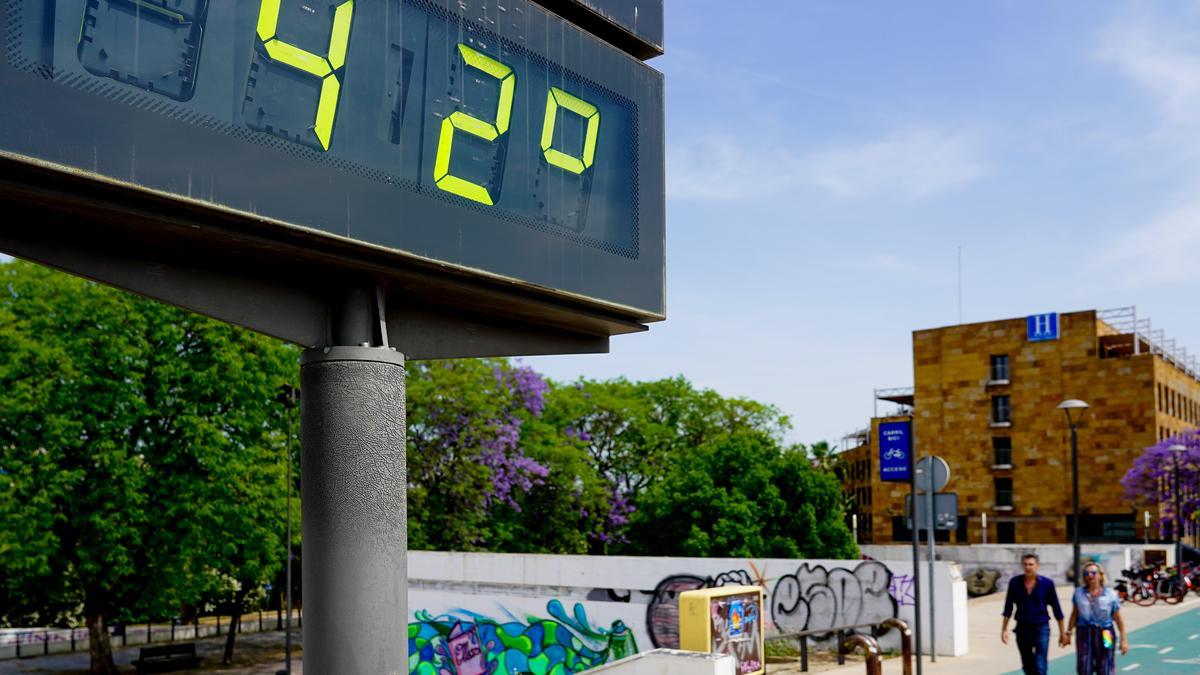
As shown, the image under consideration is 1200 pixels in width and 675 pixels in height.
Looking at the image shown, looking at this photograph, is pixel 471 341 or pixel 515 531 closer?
pixel 471 341

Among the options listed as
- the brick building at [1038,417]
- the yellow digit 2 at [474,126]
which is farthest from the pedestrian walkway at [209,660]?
the brick building at [1038,417]

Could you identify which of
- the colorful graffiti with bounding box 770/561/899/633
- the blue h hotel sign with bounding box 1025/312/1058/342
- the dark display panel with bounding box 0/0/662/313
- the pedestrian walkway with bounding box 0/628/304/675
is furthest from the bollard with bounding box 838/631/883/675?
the blue h hotel sign with bounding box 1025/312/1058/342

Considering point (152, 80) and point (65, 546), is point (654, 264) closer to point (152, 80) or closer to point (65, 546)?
point (152, 80)

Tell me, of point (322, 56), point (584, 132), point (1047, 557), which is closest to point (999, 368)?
point (1047, 557)

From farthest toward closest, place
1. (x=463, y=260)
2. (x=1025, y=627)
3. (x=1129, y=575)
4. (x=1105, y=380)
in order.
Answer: (x=1105, y=380) → (x=1129, y=575) → (x=1025, y=627) → (x=463, y=260)

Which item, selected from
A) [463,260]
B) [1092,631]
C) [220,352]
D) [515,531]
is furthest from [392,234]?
[515,531]

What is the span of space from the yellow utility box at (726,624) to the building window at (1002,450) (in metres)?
66.5

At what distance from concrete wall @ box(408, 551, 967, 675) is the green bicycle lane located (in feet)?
9.23

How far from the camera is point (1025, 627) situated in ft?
42.0

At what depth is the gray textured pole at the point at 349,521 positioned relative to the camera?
5.32 metres

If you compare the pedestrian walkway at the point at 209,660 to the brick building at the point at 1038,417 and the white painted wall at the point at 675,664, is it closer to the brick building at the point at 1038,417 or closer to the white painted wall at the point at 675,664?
the white painted wall at the point at 675,664

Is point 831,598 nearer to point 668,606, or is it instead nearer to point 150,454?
point 668,606

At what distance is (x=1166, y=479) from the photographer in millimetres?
64875

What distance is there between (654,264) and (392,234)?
196 centimetres
